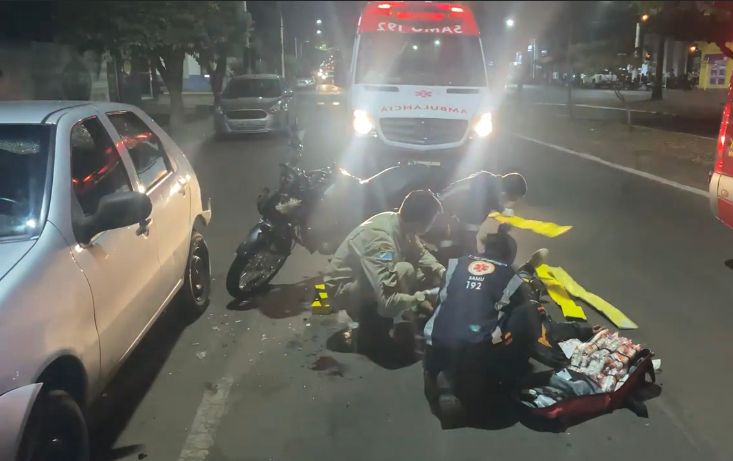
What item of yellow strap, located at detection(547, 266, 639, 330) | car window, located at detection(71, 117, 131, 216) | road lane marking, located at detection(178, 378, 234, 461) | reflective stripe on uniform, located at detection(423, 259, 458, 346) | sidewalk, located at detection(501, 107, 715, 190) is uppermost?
car window, located at detection(71, 117, 131, 216)

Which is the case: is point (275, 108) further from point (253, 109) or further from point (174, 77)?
point (174, 77)

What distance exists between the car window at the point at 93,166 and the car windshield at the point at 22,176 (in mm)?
181

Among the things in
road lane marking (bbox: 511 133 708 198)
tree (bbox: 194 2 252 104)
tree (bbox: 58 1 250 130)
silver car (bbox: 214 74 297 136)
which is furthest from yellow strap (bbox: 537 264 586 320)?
tree (bbox: 194 2 252 104)

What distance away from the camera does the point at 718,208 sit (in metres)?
6.68

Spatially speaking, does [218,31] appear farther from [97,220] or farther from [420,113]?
[97,220]

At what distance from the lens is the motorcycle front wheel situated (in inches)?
236

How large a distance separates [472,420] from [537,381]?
0.50 meters

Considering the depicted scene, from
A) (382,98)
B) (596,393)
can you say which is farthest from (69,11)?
(596,393)

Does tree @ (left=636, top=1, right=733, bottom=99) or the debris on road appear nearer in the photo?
the debris on road

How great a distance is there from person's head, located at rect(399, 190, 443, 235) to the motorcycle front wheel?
1.66 meters

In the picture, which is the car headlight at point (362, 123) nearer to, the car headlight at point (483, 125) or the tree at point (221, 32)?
the car headlight at point (483, 125)

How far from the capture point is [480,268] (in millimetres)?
4148

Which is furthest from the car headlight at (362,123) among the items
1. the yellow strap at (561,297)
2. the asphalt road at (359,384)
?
the yellow strap at (561,297)

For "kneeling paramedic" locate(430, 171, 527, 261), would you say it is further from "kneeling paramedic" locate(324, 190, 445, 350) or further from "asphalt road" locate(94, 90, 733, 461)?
"asphalt road" locate(94, 90, 733, 461)
